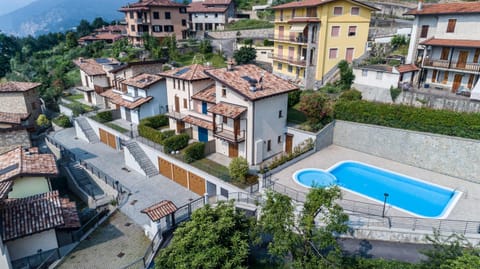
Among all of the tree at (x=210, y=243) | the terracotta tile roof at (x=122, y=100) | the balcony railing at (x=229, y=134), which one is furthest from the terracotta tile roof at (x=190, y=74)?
the tree at (x=210, y=243)

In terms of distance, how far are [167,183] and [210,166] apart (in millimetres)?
5094

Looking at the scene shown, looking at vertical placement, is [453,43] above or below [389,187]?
Result: above

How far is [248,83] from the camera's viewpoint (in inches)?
1046

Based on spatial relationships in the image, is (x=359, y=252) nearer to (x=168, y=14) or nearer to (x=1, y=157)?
(x=1, y=157)

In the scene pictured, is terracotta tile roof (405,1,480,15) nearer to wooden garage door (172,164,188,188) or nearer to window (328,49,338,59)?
window (328,49,338,59)

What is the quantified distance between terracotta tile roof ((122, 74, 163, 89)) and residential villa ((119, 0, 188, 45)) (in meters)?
34.8

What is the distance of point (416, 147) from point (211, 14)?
6343 cm

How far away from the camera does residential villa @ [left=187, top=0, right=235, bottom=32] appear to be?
75000 millimetres

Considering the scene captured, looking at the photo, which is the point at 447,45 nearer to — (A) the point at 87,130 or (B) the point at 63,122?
(A) the point at 87,130

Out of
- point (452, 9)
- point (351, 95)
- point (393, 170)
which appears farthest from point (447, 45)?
point (393, 170)

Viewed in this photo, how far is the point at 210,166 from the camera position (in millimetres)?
26188

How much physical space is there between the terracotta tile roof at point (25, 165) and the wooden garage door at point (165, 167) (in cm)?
888

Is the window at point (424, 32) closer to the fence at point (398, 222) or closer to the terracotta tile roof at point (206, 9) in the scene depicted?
the fence at point (398, 222)

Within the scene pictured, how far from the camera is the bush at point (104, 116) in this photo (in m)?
39.3
